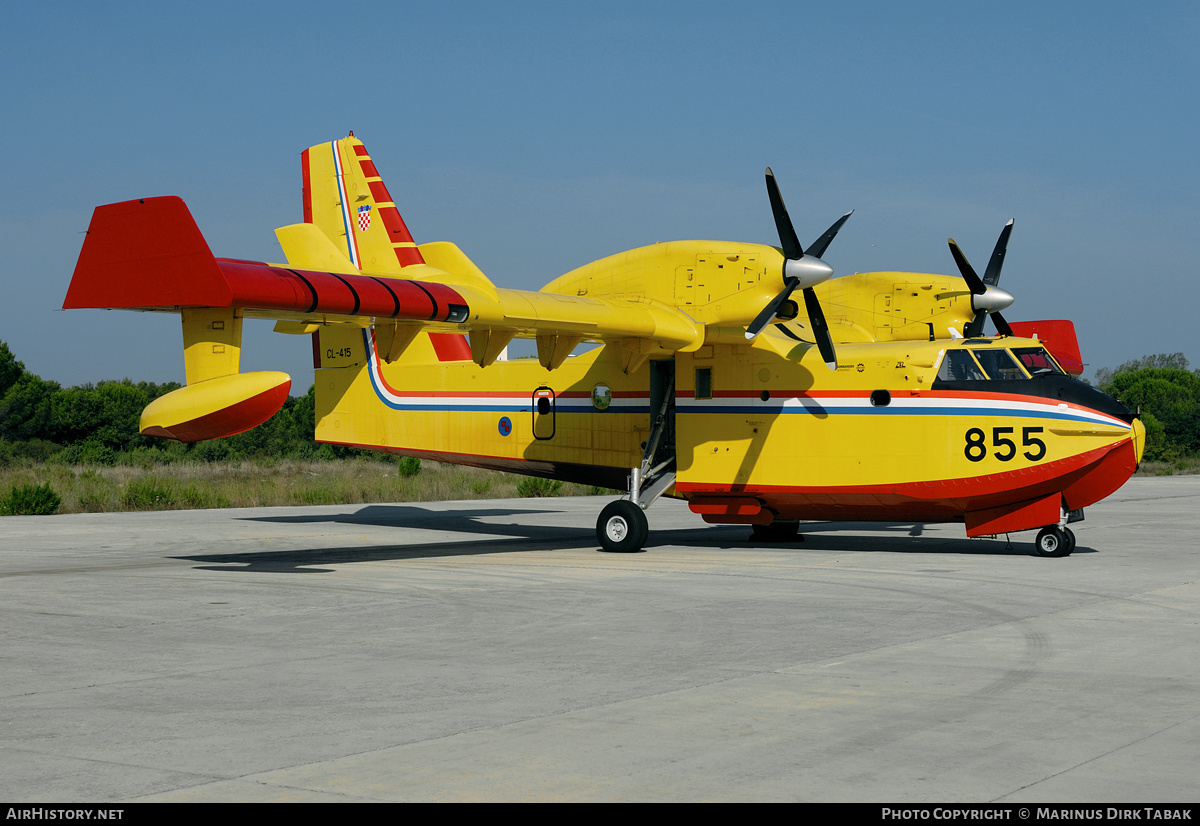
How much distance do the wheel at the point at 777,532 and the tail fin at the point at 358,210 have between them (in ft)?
27.1

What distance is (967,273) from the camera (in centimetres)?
2041

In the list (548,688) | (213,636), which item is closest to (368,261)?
(213,636)

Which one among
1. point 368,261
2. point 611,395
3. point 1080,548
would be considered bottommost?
point 1080,548

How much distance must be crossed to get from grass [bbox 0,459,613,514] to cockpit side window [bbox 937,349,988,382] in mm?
18968

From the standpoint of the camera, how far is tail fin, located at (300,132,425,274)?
2212cm

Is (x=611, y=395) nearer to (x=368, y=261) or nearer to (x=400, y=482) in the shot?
(x=368, y=261)

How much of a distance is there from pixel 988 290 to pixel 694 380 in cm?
604

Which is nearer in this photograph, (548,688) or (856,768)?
(856,768)

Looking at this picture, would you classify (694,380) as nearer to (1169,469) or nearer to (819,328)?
(819,328)

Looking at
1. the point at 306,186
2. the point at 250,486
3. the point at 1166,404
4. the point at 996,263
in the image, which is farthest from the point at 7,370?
the point at 1166,404

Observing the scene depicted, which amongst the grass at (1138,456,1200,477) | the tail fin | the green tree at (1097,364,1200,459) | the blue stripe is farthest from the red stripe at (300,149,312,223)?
the green tree at (1097,364,1200,459)
